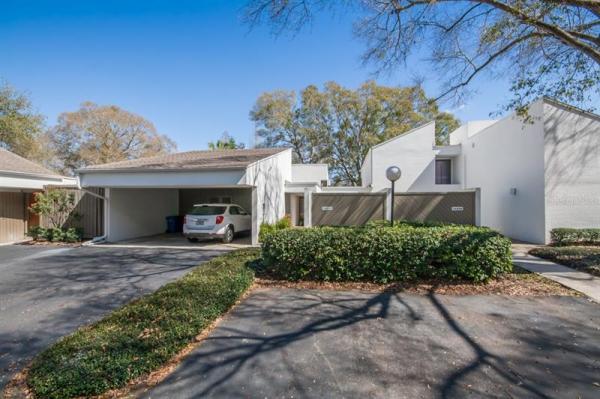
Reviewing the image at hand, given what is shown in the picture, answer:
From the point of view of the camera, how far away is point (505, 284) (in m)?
5.75

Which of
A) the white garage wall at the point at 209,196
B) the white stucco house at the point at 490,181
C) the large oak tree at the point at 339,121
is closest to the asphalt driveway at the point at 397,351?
the white stucco house at the point at 490,181

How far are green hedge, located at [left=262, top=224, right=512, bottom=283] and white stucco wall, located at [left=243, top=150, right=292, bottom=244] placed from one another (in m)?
4.46

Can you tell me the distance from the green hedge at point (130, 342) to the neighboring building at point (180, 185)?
5.34 metres

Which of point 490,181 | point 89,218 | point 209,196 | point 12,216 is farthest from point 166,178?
point 490,181

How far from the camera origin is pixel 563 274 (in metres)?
6.58

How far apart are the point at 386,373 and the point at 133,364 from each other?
2529mm

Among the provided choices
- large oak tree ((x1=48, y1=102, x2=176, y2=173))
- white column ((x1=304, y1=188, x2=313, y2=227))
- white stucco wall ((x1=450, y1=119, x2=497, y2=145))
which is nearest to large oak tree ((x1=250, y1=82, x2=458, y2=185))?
white stucco wall ((x1=450, y1=119, x2=497, y2=145))

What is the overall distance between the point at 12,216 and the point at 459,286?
15.9 meters

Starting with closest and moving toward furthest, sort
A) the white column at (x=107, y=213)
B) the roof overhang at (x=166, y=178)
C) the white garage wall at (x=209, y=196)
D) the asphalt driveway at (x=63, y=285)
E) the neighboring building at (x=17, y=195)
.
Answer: the asphalt driveway at (x=63, y=285)
the roof overhang at (x=166, y=178)
the neighboring building at (x=17, y=195)
the white column at (x=107, y=213)
the white garage wall at (x=209, y=196)

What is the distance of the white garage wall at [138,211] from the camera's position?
11.6m

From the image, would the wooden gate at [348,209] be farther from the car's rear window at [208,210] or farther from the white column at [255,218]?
the car's rear window at [208,210]

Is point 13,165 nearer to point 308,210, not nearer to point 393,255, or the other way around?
point 308,210

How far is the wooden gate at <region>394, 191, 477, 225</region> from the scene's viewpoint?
939 centimetres

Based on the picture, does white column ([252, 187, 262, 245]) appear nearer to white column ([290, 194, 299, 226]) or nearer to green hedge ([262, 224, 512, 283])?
green hedge ([262, 224, 512, 283])
